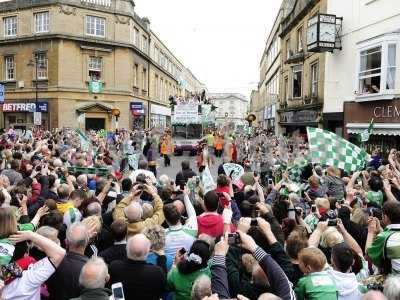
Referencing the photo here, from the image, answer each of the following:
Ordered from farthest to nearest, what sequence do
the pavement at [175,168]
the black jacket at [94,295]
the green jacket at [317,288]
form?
the pavement at [175,168]
the green jacket at [317,288]
the black jacket at [94,295]

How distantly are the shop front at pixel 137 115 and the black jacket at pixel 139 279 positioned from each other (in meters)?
34.0

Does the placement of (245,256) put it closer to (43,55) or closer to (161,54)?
(43,55)

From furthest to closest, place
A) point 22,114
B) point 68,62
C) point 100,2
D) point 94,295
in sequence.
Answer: point 22,114 < point 100,2 < point 68,62 < point 94,295

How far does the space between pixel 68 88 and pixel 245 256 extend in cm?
3216

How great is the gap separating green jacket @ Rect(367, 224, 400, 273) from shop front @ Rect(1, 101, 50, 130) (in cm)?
3226

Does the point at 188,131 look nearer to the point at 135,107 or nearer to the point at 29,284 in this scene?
the point at 135,107

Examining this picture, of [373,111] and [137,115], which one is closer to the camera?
[373,111]

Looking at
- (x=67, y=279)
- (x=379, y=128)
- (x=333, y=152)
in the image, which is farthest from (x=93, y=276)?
(x=379, y=128)

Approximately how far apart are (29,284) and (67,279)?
31 cm

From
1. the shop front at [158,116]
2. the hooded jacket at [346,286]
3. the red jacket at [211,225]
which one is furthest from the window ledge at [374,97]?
the shop front at [158,116]

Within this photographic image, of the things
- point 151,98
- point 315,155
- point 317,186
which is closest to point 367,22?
point 315,155

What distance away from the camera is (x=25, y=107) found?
34688mm

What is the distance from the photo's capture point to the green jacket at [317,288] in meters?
3.42

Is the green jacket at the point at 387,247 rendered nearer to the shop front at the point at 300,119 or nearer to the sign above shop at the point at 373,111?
the sign above shop at the point at 373,111
